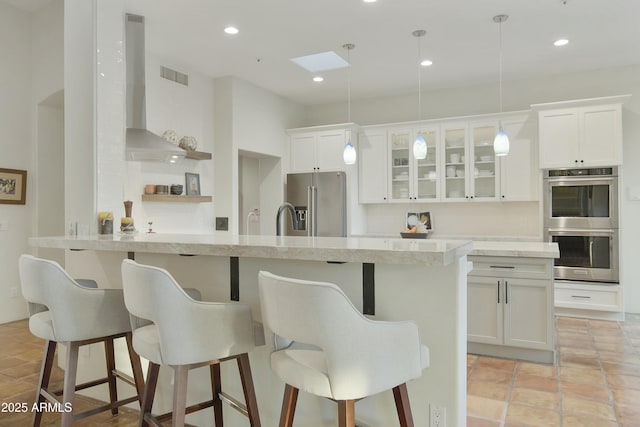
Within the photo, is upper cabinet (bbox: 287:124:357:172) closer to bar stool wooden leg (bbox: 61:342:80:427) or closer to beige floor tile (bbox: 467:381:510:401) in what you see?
beige floor tile (bbox: 467:381:510:401)

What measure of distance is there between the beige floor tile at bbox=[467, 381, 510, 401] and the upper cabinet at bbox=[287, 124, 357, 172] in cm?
367

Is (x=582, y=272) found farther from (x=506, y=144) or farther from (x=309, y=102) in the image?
(x=309, y=102)

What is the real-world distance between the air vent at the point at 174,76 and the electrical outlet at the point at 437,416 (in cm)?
442

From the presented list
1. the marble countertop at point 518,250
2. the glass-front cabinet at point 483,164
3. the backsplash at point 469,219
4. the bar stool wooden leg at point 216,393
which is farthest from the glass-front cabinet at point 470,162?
the bar stool wooden leg at point 216,393

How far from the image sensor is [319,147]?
6336mm

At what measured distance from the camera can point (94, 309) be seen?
2154 mm

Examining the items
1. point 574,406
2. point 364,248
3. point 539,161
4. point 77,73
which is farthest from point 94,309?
point 539,161

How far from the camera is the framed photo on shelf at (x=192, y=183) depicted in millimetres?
5102

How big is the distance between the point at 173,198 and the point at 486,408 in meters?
3.55

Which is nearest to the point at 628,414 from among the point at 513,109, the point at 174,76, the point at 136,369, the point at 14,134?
the point at 136,369

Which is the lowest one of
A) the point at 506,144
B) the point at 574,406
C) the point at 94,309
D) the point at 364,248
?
the point at 574,406

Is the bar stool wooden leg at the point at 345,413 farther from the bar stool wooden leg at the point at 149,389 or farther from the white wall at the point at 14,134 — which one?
the white wall at the point at 14,134

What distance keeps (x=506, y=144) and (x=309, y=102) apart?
362 centimetres

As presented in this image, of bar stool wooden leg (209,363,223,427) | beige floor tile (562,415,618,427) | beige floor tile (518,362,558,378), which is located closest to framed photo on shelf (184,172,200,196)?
bar stool wooden leg (209,363,223,427)
